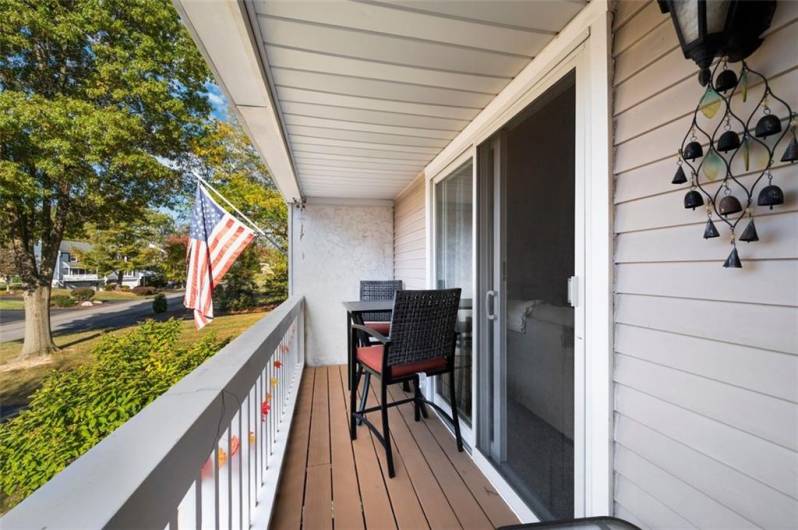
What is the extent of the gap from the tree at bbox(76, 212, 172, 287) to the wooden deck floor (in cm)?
985

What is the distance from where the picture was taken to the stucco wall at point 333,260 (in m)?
4.49

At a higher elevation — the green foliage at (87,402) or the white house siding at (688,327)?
the white house siding at (688,327)

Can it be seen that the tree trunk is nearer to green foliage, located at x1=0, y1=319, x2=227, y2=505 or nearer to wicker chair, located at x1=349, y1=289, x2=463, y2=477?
green foliage, located at x1=0, y1=319, x2=227, y2=505

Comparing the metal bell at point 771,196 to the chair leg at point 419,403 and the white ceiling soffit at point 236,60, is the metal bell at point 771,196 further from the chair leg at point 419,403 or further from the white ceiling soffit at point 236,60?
the chair leg at point 419,403

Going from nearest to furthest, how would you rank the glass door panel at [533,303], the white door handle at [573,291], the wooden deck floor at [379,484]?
the white door handle at [573,291], the glass door panel at [533,303], the wooden deck floor at [379,484]

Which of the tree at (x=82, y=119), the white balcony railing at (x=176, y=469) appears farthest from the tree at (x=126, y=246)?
the white balcony railing at (x=176, y=469)

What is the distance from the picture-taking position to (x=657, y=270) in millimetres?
981

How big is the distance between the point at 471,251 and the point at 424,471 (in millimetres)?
1457

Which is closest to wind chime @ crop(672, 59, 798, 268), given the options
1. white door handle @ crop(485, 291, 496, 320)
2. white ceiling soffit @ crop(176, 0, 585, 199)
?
white ceiling soffit @ crop(176, 0, 585, 199)

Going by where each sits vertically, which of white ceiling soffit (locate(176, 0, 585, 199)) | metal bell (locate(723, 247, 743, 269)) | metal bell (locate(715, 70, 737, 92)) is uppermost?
white ceiling soffit (locate(176, 0, 585, 199))

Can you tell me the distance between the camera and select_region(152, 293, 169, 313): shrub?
33.5 feet

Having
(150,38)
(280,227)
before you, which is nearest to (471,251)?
(280,227)

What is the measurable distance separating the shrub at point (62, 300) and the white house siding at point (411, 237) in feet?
30.6

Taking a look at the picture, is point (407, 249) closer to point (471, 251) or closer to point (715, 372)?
point (471, 251)
